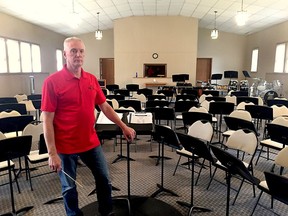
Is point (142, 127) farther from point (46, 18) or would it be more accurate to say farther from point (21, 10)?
point (46, 18)

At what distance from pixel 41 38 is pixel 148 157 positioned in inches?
388

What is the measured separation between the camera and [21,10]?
8555mm

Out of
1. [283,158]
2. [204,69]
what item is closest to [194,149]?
[283,158]

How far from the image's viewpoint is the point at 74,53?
6.71 feet

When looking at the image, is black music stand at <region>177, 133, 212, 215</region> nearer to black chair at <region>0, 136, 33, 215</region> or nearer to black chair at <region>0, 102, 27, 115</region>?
black chair at <region>0, 136, 33, 215</region>

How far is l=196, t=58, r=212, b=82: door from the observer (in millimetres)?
15031

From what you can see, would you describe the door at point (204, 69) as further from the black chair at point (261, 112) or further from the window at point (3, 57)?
the window at point (3, 57)

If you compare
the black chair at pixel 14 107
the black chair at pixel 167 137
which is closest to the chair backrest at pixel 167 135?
the black chair at pixel 167 137

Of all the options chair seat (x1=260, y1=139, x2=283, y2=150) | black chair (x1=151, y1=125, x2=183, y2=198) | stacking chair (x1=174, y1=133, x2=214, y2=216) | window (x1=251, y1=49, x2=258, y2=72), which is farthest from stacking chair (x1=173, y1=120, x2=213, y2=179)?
window (x1=251, y1=49, x2=258, y2=72)

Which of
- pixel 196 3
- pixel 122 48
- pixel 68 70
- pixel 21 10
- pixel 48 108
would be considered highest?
pixel 196 3

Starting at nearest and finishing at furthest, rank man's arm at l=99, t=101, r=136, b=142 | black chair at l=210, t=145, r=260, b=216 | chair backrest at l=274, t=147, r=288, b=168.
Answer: black chair at l=210, t=145, r=260, b=216
man's arm at l=99, t=101, r=136, b=142
chair backrest at l=274, t=147, r=288, b=168

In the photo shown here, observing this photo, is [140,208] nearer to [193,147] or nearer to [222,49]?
[193,147]

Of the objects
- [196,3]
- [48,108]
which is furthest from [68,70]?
[196,3]

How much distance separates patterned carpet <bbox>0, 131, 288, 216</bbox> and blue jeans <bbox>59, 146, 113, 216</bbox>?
0.79m
